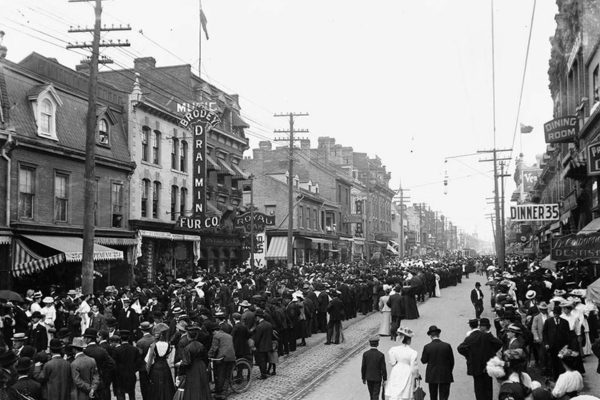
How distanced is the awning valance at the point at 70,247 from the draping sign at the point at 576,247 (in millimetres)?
17102

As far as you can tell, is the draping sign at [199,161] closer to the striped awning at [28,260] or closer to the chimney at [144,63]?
the chimney at [144,63]

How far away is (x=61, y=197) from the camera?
25.8 meters

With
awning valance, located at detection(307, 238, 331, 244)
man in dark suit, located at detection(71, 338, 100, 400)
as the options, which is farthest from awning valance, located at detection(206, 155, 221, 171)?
man in dark suit, located at detection(71, 338, 100, 400)

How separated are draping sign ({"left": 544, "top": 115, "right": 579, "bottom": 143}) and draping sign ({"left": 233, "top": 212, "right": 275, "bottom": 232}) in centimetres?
1952

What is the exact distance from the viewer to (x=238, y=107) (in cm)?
4819

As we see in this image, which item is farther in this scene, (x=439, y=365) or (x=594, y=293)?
(x=594, y=293)

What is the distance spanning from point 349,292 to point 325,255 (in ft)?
123

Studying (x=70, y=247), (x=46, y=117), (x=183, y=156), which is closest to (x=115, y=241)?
(x=70, y=247)

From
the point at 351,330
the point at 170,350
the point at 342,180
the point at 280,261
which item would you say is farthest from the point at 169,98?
the point at 342,180

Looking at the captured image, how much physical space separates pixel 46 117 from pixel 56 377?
59.0 ft

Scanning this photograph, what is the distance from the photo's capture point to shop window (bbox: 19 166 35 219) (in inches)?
920

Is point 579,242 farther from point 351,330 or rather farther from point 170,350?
point 170,350

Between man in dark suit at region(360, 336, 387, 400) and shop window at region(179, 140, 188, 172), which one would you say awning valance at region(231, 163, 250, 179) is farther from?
man in dark suit at region(360, 336, 387, 400)

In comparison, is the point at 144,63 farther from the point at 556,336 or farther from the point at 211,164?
the point at 556,336
